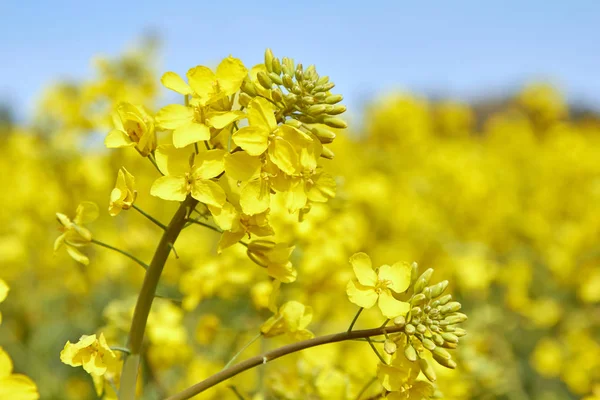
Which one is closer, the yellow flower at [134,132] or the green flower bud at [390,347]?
the green flower bud at [390,347]

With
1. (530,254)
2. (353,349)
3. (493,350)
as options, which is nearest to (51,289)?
(353,349)

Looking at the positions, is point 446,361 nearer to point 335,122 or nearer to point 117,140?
point 335,122

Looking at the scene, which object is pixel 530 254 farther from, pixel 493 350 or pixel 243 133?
pixel 243 133

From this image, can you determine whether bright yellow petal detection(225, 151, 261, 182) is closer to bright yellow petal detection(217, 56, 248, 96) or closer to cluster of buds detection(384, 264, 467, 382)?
bright yellow petal detection(217, 56, 248, 96)

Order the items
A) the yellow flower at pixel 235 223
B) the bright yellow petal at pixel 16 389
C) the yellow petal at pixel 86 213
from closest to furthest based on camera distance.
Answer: the bright yellow petal at pixel 16 389 < the yellow flower at pixel 235 223 < the yellow petal at pixel 86 213

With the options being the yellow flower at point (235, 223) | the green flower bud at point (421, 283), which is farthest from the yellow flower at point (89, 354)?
the green flower bud at point (421, 283)

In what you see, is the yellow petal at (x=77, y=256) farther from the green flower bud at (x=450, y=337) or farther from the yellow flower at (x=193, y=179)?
the green flower bud at (x=450, y=337)

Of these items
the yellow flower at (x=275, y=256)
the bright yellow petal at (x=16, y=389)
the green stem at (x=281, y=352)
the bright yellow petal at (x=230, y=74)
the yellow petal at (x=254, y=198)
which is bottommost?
the bright yellow petal at (x=16, y=389)
